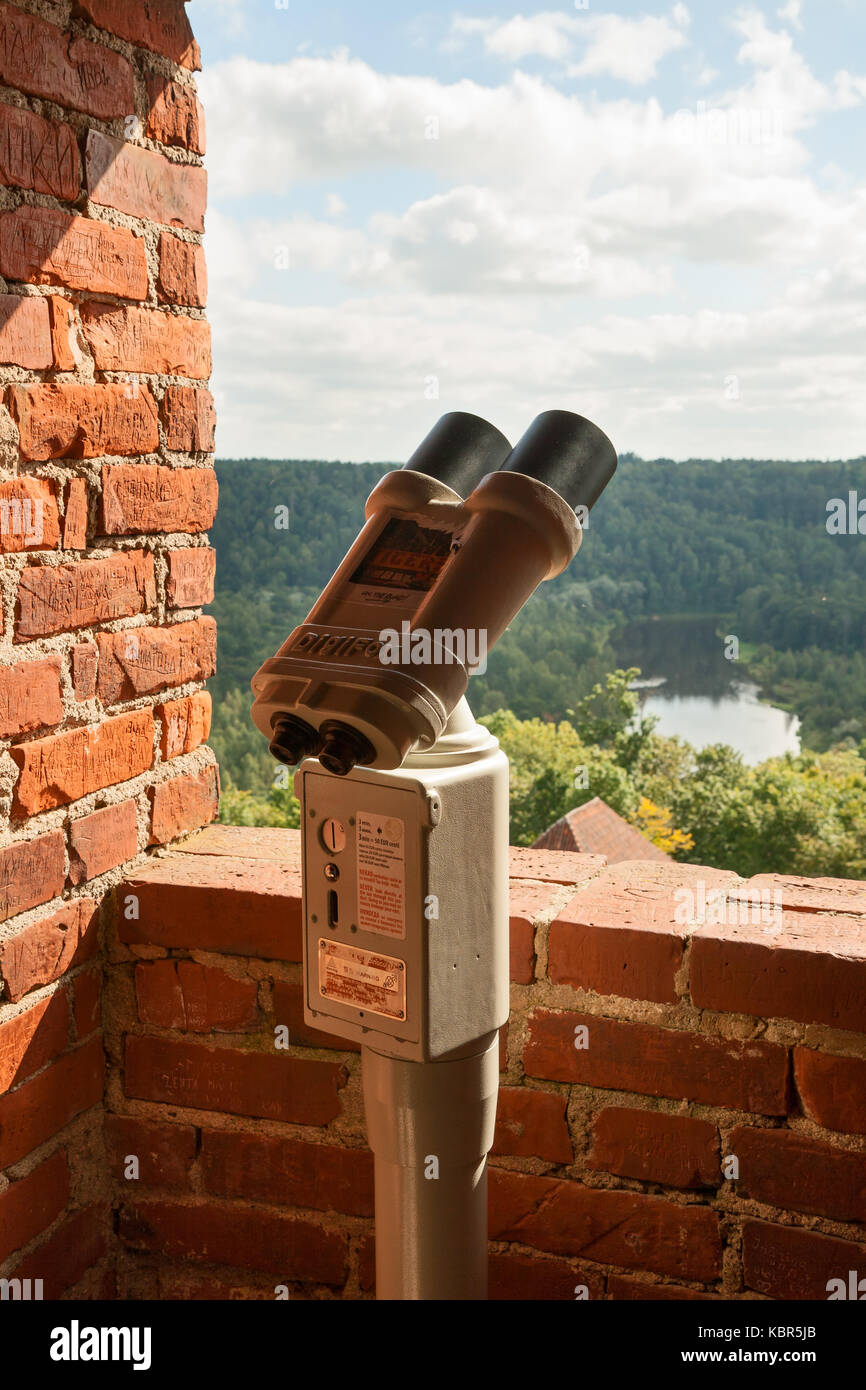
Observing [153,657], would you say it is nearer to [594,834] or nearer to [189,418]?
[189,418]

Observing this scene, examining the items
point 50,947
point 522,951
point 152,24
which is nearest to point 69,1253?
point 50,947

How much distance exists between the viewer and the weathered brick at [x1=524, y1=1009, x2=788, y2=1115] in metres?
0.90

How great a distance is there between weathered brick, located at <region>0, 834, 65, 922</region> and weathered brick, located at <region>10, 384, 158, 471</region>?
0.28m

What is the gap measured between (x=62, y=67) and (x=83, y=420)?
316mm

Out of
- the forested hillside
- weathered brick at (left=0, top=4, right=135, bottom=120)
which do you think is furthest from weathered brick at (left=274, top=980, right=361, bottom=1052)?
the forested hillside

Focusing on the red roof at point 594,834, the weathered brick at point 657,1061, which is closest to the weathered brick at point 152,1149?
the weathered brick at point 657,1061

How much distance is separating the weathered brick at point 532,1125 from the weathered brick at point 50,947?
455 mm

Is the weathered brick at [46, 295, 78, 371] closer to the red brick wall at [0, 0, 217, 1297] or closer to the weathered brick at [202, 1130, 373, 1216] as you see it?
the red brick wall at [0, 0, 217, 1297]

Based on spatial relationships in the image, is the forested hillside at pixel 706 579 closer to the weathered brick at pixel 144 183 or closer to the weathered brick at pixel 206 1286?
the weathered brick at pixel 144 183

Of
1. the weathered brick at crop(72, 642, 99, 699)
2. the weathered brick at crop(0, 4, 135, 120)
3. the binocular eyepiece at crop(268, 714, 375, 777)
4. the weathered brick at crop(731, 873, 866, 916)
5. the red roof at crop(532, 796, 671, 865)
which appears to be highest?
the weathered brick at crop(0, 4, 135, 120)

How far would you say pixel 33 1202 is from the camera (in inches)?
39.6

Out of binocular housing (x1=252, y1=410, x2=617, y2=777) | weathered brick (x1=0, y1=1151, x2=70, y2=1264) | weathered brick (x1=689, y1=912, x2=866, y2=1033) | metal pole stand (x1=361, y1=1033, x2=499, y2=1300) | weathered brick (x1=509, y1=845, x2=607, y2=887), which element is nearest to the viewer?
binocular housing (x1=252, y1=410, x2=617, y2=777)

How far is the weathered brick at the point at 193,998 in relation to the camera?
1.07 metres

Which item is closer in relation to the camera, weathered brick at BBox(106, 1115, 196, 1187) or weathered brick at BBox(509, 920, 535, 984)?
weathered brick at BBox(509, 920, 535, 984)
